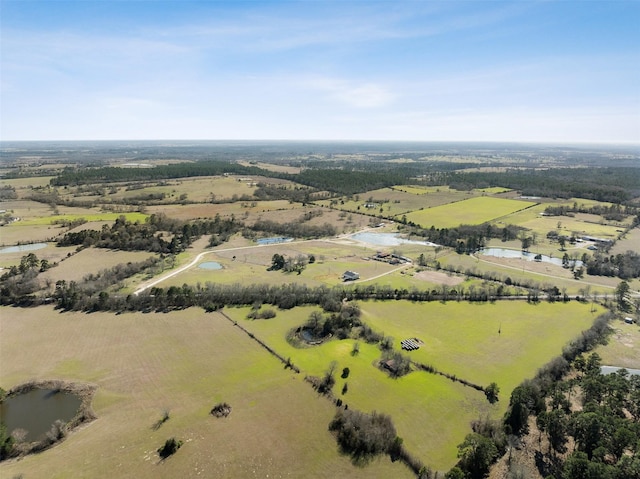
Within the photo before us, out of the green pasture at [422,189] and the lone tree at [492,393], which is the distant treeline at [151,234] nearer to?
the lone tree at [492,393]

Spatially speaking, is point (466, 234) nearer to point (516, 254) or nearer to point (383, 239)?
point (516, 254)

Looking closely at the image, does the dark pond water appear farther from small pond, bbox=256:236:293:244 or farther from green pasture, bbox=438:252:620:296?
green pasture, bbox=438:252:620:296

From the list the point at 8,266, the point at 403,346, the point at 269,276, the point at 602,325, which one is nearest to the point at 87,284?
the point at 8,266

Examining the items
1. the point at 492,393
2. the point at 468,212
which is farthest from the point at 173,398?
the point at 468,212

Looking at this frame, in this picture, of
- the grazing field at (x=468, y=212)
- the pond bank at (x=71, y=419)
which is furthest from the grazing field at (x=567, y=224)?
the pond bank at (x=71, y=419)

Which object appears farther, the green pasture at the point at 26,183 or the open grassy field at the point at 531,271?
the green pasture at the point at 26,183

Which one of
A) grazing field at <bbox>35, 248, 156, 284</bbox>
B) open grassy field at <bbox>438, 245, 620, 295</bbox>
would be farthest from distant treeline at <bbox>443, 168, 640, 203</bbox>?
grazing field at <bbox>35, 248, 156, 284</bbox>
